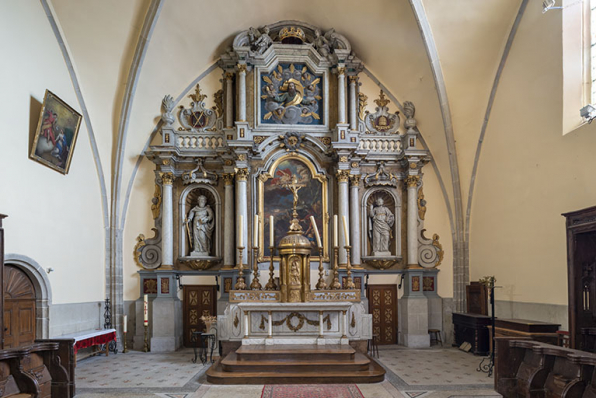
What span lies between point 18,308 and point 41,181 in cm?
241

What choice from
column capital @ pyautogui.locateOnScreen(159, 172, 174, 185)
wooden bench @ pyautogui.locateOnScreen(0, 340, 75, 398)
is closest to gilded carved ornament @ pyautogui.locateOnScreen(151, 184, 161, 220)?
column capital @ pyautogui.locateOnScreen(159, 172, 174, 185)

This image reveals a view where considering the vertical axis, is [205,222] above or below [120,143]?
below

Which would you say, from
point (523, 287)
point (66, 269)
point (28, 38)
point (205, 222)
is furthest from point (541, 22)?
point (66, 269)

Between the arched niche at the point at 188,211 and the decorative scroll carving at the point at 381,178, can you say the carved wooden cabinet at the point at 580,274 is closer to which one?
the decorative scroll carving at the point at 381,178

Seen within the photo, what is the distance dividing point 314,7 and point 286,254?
6.88m

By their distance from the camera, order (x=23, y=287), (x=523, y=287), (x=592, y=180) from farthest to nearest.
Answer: (x=523, y=287) → (x=23, y=287) → (x=592, y=180)

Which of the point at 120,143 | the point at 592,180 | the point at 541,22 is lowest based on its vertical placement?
the point at 592,180

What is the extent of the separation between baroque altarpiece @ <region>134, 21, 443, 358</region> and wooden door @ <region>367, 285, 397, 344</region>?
195 mm

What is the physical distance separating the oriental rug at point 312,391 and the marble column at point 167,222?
5893mm

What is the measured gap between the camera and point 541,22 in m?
10.2

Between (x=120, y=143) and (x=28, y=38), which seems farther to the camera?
(x=120, y=143)

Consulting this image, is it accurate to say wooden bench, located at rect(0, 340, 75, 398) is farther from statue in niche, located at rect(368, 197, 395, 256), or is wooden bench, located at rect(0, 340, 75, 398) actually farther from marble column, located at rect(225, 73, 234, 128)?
statue in niche, located at rect(368, 197, 395, 256)

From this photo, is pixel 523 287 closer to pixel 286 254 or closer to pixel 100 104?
pixel 286 254

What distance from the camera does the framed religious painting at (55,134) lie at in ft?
32.4
